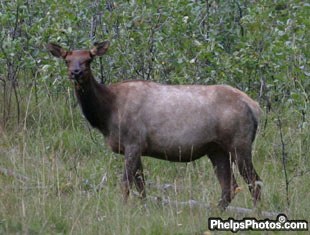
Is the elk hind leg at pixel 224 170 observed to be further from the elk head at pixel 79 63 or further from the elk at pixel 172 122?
the elk head at pixel 79 63

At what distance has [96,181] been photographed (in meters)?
9.92

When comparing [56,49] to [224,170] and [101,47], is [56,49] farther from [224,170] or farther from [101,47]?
[224,170]

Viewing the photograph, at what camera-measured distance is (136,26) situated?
39.4 feet

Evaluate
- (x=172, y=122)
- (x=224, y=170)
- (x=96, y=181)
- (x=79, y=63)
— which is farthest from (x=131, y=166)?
(x=79, y=63)

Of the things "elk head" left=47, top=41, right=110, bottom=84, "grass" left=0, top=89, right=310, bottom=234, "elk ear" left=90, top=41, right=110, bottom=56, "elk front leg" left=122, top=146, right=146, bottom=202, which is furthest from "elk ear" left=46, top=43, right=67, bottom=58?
"elk front leg" left=122, top=146, right=146, bottom=202

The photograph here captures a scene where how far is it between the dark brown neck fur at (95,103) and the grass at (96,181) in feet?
1.96

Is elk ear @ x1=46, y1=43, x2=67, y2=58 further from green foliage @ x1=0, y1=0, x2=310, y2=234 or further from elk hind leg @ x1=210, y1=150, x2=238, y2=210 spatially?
elk hind leg @ x1=210, y1=150, x2=238, y2=210

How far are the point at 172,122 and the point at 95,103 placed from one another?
2.64 feet

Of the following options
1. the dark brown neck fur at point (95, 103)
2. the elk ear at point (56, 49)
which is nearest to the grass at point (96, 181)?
the dark brown neck fur at point (95, 103)

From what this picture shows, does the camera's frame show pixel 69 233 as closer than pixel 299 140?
Yes

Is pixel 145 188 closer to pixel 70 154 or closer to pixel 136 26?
pixel 70 154

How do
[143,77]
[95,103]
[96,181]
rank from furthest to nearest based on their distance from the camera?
1. [143,77]
2. [96,181]
3. [95,103]

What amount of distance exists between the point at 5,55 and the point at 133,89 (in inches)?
106

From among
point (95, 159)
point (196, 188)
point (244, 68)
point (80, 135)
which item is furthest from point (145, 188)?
point (244, 68)
